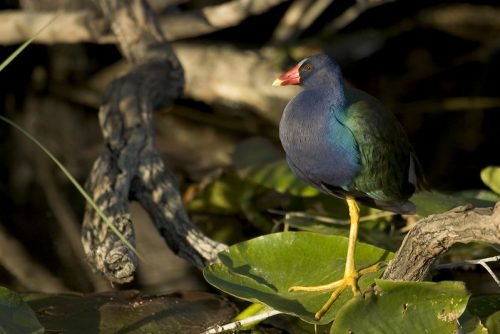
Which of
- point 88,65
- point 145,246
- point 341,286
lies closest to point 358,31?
point 88,65

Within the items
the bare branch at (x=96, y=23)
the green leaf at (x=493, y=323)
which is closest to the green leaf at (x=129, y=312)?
the green leaf at (x=493, y=323)

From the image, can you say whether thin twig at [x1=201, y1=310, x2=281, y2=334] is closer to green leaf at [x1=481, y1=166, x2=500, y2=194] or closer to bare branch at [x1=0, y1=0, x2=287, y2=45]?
green leaf at [x1=481, y1=166, x2=500, y2=194]

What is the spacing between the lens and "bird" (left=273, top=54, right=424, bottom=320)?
7.91 ft

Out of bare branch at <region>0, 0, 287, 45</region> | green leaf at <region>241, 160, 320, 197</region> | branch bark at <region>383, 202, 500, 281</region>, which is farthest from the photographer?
bare branch at <region>0, 0, 287, 45</region>

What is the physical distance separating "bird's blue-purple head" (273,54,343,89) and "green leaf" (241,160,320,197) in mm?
637

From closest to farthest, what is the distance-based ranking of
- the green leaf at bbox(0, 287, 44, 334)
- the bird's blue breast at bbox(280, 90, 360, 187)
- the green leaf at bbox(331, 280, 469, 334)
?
the green leaf at bbox(331, 280, 469, 334) < the green leaf at bbox(0, 287, 44, 334) < the bird's blue breast at bbox(280, 90, 360, 187)

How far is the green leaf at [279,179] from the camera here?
3.22 metres

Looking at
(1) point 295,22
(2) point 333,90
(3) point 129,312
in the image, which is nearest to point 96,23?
(1) point 295,22

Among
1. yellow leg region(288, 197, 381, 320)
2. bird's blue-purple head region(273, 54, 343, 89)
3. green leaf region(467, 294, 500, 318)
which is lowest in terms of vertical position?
green leaf region(467, 294, 500, 318)

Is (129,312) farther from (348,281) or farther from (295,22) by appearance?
(295,22)

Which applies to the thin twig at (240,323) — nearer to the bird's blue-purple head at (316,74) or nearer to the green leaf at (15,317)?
the green leaf at (15,317)

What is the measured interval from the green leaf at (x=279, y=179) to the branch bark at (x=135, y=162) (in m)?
0.41

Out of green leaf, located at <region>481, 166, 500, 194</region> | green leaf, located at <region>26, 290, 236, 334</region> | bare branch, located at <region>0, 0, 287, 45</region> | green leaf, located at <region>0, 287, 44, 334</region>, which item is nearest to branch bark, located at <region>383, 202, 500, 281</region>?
green leaf, located at <region>26, 290, 236, 334</region>

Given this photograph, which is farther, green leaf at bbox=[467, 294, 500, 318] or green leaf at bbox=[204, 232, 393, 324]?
green leaf at bbox=[467, 294, 500, 318]
